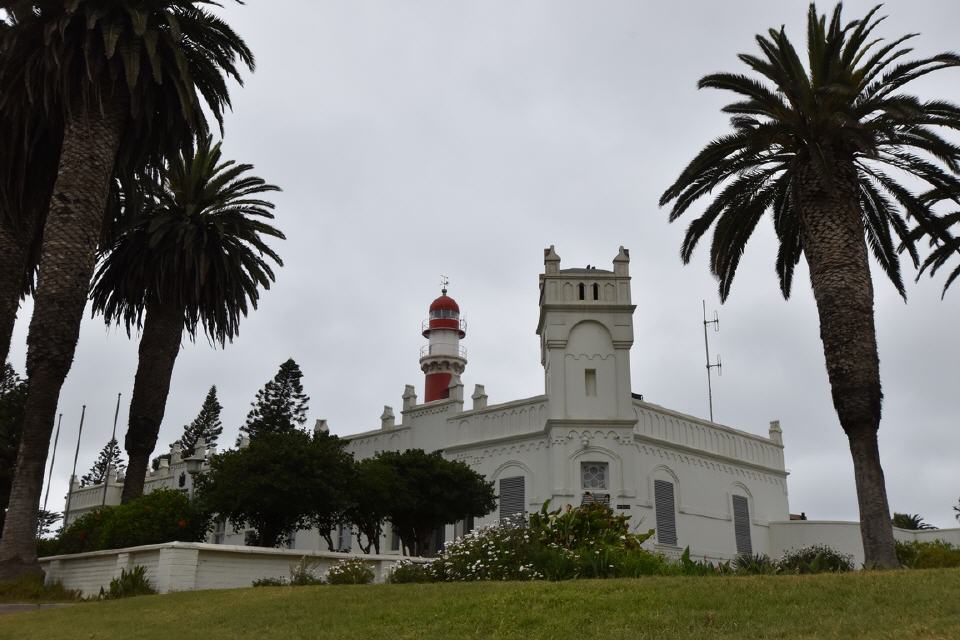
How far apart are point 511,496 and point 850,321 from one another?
1748 centimetres

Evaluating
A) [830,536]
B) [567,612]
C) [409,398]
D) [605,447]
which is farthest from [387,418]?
[567,612]

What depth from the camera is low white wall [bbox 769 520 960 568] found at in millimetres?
36344

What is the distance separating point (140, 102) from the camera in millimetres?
22641

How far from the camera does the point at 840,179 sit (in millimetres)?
19703

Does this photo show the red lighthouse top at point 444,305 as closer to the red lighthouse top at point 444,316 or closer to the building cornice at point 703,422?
the red lighthouse top at point 444,316

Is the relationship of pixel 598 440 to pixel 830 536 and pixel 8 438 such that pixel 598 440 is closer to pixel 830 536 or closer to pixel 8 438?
pixel 830 536

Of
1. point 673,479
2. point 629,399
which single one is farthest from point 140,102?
point 673,479

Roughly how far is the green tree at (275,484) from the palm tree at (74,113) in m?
5.28

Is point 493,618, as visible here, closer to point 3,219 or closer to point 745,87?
point 745,87

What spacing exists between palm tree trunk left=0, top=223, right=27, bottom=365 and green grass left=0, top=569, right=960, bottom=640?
28.9 ft

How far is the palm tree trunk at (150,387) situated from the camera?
94.1 feet

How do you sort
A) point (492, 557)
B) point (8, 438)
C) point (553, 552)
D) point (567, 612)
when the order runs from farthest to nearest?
point (8, 438)
point (492, 557)
point (553, 552)
point (567, 612)

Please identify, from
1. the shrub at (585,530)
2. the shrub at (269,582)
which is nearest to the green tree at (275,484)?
the shrub at (269,582)

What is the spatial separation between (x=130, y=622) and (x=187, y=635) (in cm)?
218
